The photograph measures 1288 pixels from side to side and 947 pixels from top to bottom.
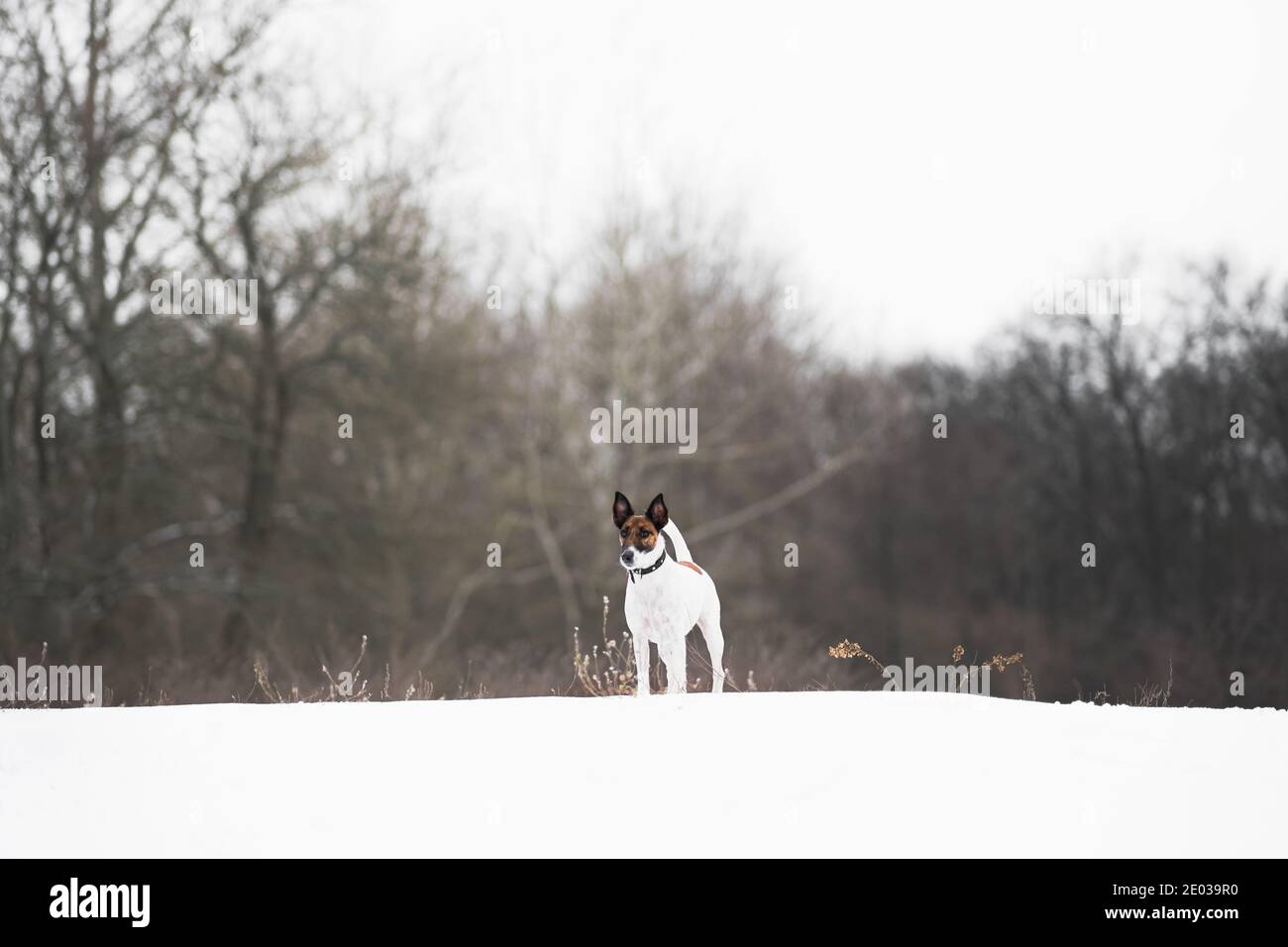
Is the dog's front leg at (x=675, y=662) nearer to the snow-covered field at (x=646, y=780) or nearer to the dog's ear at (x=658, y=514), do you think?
the snow-covered field at (x=646, y=780)

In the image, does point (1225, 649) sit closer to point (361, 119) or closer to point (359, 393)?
point (359, 393)

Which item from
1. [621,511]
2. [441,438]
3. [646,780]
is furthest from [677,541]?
[441,438]

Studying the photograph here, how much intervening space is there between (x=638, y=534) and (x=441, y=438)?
1928 centimetres

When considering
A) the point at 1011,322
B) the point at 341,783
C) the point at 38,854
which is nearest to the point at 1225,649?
the point at 341,783

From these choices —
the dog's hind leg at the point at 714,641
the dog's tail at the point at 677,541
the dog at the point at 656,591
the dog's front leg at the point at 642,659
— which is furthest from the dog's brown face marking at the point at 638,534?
the dog's hind leg at the point at 714,641

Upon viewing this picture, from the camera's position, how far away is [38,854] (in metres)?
5.20

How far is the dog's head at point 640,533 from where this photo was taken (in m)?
5.99

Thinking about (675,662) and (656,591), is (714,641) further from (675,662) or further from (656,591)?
(656,591)

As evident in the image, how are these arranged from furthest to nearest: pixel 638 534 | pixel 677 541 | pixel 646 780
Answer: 1. pixel 677 541
2. pixel 638 534
3. pixel 646 780

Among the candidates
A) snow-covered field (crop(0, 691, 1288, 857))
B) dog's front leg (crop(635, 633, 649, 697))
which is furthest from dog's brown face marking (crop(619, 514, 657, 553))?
snow-covered field (crop(0, 691, 1288, 857))

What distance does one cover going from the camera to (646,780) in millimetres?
5605

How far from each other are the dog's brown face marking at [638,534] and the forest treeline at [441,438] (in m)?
2.25

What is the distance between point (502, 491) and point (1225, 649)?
52.8 feet

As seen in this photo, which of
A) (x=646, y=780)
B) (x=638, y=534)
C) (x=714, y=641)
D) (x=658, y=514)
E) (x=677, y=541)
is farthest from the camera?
(x=714, y=641)
